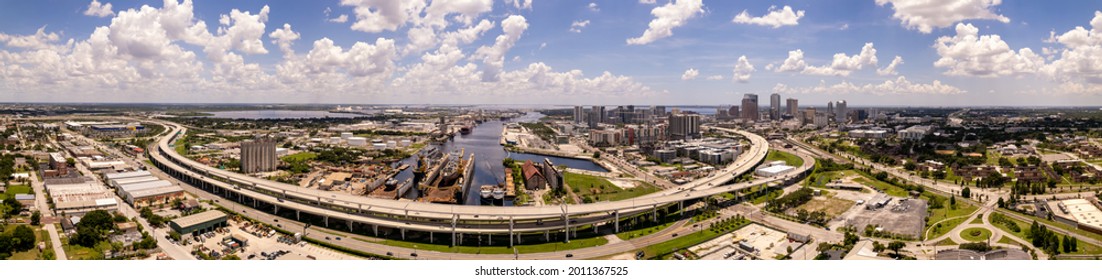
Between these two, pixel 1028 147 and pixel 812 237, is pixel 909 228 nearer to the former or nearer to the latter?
pixel 812 237

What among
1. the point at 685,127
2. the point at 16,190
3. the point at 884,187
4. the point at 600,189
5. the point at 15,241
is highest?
the point at 685,127

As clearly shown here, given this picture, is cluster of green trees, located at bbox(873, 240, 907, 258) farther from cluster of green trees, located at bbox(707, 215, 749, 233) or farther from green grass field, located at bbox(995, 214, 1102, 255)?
cluster of green trees, located at bbox(707, 215, 749, 233)

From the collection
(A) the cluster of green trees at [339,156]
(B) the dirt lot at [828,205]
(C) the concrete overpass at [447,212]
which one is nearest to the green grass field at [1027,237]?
(B) the dirt lot at [828,205]

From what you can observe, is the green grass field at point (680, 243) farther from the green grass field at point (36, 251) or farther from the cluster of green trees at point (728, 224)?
the green grass field at point (36, 251)

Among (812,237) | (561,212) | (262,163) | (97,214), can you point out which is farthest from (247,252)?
(262,163)

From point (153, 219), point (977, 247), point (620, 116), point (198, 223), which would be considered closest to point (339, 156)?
point (153, 219)

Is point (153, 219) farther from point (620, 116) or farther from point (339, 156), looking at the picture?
point (620, 116)
